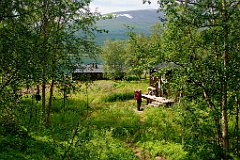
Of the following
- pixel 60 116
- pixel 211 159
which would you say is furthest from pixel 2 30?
pixel 60 116

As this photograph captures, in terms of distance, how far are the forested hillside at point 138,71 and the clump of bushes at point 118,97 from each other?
10961 millimetres

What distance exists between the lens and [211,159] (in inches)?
635

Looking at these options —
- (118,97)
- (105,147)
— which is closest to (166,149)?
(105,147)

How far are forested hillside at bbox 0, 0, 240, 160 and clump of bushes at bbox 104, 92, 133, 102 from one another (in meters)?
11.0

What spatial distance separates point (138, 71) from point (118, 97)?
1697cm

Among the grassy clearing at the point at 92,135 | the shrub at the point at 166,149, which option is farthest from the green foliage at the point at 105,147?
the shrub at the point at 166,149

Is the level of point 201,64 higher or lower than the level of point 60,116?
higher

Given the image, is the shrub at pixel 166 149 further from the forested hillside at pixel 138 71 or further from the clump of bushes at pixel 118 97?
the clump of bushes at pixel 118 97

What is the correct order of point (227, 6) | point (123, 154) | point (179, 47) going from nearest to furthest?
point (227, 6) → point (179, 47) → point (123, 154)

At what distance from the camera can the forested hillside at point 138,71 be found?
11.3 meters

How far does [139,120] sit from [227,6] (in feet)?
40.3

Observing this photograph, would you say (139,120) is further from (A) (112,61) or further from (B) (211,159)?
(A) (112,61)

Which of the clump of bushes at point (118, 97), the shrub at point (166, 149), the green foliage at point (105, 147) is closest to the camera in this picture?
the green foliage at point (105, 147)

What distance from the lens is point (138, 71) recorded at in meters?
18.0
